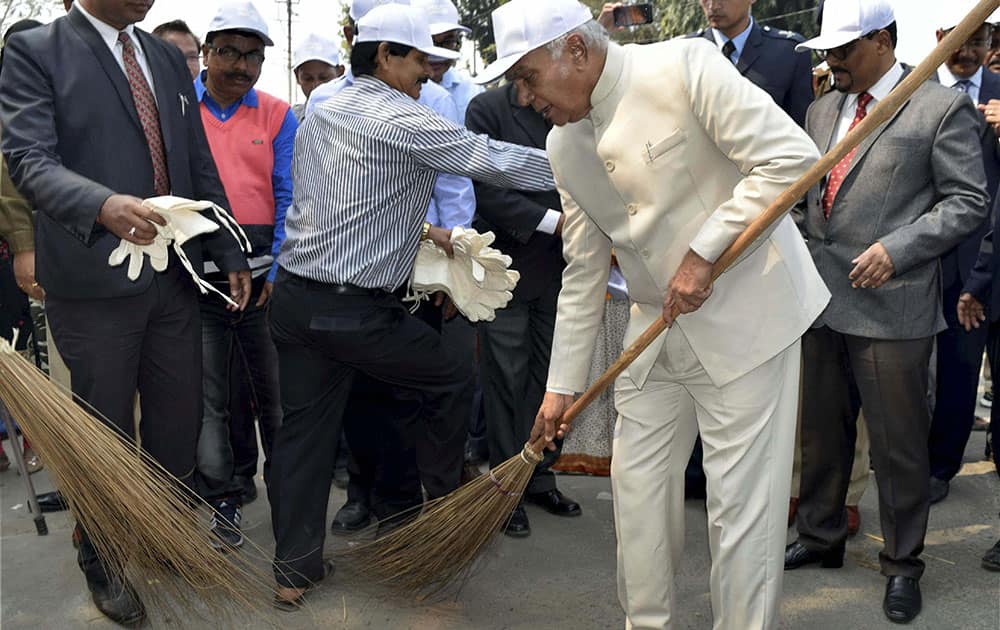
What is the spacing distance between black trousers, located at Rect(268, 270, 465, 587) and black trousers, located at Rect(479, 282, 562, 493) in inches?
28.7

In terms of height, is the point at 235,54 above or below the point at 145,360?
above

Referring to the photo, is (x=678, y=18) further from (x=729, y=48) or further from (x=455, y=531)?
(x=455, y=531)

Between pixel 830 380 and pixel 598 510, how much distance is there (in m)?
1.35

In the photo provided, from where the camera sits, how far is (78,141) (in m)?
3.20

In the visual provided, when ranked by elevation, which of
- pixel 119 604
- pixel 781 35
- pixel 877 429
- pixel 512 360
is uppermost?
pixel 781 35

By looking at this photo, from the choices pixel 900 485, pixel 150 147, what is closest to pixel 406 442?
pixel 150 147

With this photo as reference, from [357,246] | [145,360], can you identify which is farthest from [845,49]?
[145,360]

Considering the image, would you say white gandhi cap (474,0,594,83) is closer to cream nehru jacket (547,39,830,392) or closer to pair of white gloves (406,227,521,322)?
cream nehru jacket (547,39,830,392)

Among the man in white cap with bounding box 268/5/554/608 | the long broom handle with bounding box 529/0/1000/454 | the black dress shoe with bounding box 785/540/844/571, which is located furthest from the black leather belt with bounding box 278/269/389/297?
the black dress shoe with bounding box 785/540/844/571

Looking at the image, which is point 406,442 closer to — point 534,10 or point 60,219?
point 60,219

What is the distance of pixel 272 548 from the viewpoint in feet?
13.6

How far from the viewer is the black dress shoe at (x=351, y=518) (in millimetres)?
4344

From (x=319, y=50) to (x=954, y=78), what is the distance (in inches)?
140

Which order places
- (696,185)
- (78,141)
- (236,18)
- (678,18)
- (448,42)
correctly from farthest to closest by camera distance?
(678,18)
(448,42)
(236,18)
(78,141)
(696,185)
